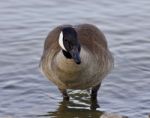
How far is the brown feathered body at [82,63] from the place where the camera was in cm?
879

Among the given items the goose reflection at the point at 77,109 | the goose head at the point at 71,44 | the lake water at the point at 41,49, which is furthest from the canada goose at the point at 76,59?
the lake water at the point at 41,49

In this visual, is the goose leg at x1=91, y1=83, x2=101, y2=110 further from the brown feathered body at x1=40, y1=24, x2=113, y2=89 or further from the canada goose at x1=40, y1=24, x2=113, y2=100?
the brown feathered body at x1=40, y1=24, x2=113, y2=89

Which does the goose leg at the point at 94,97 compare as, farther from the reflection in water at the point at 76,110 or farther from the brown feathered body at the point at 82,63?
the brown feathered body at the point at 82,63

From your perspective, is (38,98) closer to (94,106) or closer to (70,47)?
(94,106)

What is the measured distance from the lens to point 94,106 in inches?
381

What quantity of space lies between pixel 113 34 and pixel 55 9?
1818 millimetres

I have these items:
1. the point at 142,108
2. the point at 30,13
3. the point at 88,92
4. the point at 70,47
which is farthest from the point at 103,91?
the point at 30,13

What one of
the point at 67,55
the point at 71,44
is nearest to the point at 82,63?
the point at 67,55

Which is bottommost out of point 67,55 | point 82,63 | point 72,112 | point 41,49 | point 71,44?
point 72,112

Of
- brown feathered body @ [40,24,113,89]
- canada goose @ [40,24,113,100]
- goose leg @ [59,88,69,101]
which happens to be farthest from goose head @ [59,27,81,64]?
goose leg @ [59,88,69,101]

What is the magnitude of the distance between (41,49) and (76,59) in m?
3.65

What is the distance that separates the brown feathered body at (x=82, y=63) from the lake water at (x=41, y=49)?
0.53 metres

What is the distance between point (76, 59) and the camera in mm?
8219

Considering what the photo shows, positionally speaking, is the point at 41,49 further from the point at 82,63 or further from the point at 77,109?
the point at 82,63
